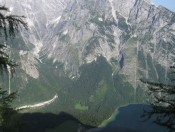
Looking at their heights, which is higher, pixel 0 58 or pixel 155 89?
pixel 0 58

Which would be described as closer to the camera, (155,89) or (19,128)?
(155,89)

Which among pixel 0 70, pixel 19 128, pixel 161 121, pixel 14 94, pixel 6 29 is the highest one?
pixel 6 29

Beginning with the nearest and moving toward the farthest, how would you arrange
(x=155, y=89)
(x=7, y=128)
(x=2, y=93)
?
1. (x=2, y=93)
2. (x=155, y=89)
3. (x=7, y=128)

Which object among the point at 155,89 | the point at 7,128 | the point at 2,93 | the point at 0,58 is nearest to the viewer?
the point at 0,58

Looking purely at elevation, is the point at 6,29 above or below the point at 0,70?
above

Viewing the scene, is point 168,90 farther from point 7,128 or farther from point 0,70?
point 7,128

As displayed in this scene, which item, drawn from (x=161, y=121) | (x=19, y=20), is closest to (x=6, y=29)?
(x=19, y=20)

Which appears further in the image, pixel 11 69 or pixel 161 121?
pixel 161 121

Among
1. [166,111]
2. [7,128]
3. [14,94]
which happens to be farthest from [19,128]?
[166,111]

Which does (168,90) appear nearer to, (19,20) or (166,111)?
(166,111)
